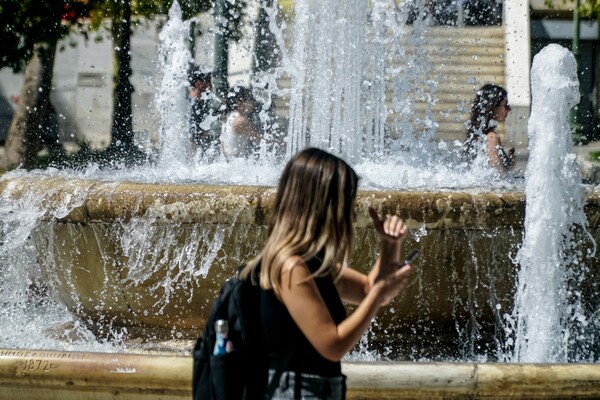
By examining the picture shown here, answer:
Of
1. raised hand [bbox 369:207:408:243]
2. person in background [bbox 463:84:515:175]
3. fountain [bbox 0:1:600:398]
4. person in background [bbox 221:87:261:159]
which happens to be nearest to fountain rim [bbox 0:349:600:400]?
fountain [bbox 0:1:600:398]

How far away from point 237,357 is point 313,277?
0.90 feet

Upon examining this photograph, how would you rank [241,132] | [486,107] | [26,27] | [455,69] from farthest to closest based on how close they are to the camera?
[455,69] → [26,27] → [241,132] → [486,107]

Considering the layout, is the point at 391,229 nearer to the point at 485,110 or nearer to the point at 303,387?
the point at 303,387

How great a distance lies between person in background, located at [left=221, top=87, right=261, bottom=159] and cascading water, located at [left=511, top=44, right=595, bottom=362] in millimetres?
3000

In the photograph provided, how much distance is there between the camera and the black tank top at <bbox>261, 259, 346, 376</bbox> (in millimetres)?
2619

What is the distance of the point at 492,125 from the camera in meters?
6.91

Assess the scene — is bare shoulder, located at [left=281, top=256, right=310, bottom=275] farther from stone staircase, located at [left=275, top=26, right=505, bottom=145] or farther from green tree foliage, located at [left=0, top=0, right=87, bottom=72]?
green tree foliage, located at [left=0, top=0, right=87, bottom=72]

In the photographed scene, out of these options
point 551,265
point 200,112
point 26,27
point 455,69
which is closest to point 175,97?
point 200,112

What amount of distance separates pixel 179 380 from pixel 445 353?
5.39 ft

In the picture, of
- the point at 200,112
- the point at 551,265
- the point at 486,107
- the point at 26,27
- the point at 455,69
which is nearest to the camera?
the point at 551,265

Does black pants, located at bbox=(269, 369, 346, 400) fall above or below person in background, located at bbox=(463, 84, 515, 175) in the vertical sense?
below

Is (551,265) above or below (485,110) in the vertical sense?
below

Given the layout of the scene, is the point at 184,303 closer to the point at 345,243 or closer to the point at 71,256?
the point at 71,256

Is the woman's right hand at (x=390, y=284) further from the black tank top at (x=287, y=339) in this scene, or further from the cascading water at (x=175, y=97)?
the cascading water at (x=175, y=97)
